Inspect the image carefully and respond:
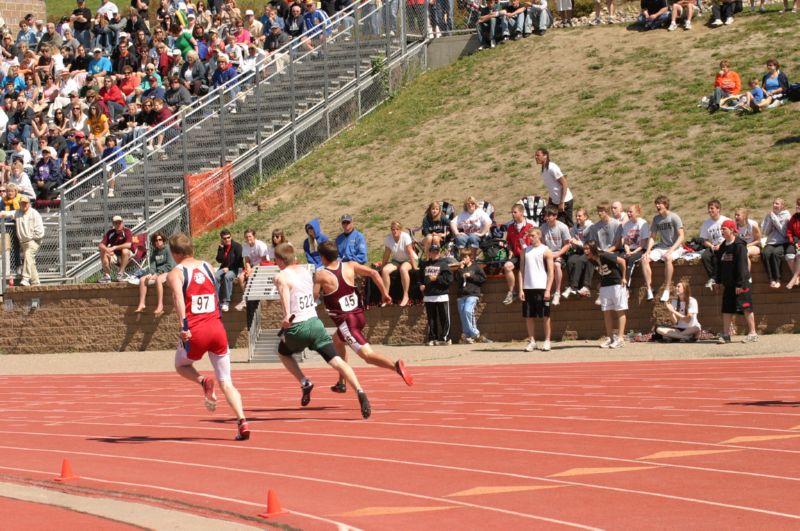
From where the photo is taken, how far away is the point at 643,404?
47.7 ft

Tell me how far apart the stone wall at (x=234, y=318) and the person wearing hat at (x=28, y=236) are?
0.38 m

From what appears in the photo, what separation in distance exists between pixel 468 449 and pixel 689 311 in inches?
390

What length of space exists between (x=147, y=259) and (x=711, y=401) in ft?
49.5

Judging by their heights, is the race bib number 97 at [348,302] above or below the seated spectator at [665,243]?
below

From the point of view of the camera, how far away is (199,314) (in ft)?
41.7

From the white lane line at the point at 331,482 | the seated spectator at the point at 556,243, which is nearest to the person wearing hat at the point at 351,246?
the seated spectator at the point at 556,243

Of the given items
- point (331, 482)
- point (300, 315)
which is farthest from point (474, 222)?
point (331, 482)

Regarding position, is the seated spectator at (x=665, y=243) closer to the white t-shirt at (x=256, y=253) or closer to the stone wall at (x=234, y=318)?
the stone wall at (x=234, y=318)

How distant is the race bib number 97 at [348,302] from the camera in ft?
49.8

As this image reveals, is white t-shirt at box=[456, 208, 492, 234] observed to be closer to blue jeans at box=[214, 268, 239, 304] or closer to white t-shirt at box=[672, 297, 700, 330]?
white t-shirt at box=[672, 297, 700, 330]

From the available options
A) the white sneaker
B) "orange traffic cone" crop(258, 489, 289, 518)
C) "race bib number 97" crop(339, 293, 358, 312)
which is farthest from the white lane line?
the white sneaker

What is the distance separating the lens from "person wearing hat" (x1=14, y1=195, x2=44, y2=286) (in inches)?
1086

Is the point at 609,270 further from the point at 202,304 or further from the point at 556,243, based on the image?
the point at 202,304

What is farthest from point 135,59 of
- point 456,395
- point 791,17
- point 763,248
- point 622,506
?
point 622,506
